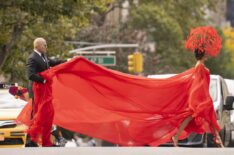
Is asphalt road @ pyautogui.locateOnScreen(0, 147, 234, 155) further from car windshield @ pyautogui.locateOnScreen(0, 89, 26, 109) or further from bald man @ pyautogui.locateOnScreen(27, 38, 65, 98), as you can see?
car windshield @ pyautogui.locateOnScreen(0, 89, 26, 109)

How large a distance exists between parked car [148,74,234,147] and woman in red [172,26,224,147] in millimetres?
3872

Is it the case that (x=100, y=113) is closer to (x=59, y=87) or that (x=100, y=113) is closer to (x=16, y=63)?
(x=59, y=87)

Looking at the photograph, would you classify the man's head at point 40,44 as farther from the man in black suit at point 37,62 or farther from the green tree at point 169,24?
the green tree at point 169,24

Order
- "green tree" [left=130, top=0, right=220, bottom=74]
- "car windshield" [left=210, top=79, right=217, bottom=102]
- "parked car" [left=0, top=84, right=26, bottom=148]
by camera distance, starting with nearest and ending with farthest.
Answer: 1. "parked car" [left=0, top=84, right=26, bottom=148]
2. "car windshield" [left=210, top=79, right=217, bottom=102]
3. "green tree" [left=130, top=0, right=220, bottom=74]

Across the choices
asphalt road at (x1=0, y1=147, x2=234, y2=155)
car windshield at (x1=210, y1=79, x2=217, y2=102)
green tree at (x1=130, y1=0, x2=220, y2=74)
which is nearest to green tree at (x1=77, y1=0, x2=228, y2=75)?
green tree at (x1=130, y1=0, x2=220, y2=74)

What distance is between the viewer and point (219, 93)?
20.8 meters

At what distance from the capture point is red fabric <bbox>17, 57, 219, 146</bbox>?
50.3 ft

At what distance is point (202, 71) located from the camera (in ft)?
50.0

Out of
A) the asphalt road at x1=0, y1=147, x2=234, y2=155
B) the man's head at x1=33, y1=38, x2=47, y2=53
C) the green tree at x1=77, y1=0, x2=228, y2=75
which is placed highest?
the man's head at x1=33, y1=38, x2=47, y2=53

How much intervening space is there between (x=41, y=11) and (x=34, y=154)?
1439cm

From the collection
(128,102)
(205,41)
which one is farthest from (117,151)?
(128,102)

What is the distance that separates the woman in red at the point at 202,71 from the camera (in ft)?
49.6

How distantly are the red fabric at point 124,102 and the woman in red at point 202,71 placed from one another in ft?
0.06

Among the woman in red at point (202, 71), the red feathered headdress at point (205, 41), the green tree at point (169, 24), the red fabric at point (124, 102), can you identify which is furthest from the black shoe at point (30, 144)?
the green tree at point (169, 24)
